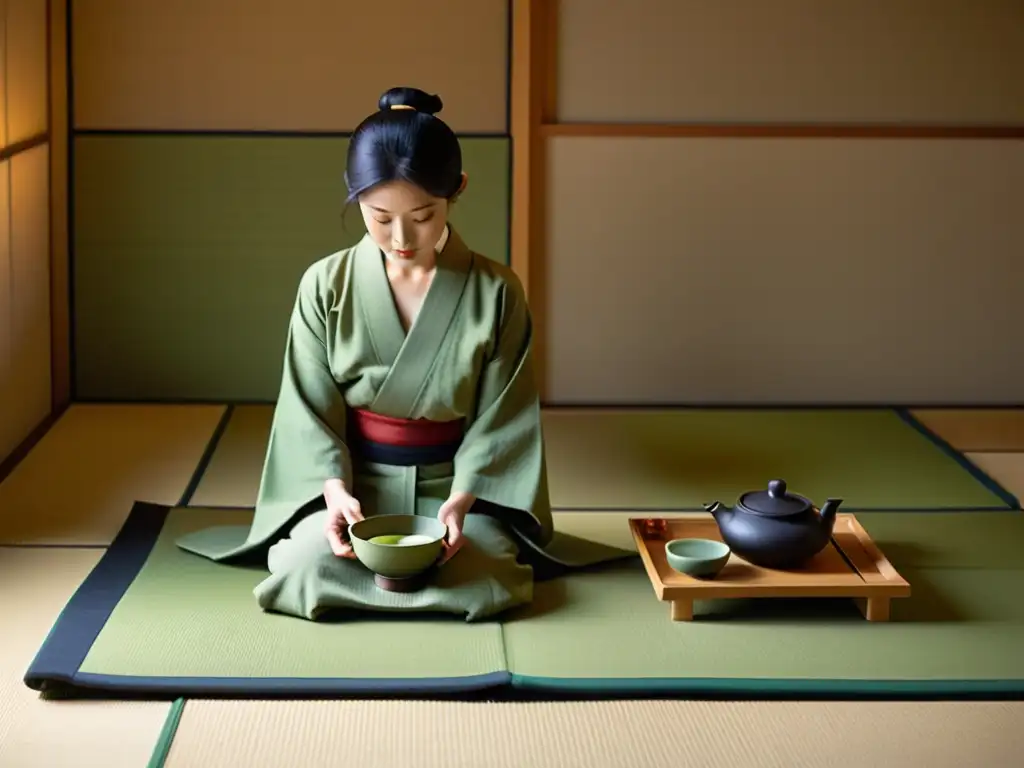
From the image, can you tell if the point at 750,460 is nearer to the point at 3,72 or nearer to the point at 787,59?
the point at 787,59

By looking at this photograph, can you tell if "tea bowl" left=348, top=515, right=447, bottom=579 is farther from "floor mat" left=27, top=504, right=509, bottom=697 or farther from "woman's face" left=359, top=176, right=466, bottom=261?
"woman's face" left=359, top=176, right=466, bottom=261

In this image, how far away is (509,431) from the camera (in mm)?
3320

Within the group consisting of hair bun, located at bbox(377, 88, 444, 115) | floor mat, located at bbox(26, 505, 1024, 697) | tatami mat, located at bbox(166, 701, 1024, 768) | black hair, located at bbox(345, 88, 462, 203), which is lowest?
tatami mat, located at bbox(166, 701, 1024, 768)

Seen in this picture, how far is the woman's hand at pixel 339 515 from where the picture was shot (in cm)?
308

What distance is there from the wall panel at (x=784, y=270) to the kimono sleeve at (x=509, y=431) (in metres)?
1.62

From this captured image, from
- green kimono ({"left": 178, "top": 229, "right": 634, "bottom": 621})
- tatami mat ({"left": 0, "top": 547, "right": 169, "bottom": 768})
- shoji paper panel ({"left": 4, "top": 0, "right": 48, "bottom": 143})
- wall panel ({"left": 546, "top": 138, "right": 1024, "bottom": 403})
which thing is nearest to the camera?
tatami mat ({"left": 0, "top": 547, "right": 169, "bottom": 768})

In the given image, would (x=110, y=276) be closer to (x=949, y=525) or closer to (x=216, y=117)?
(x=216, y=117)

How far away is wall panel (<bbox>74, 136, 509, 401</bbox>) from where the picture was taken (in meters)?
4.86

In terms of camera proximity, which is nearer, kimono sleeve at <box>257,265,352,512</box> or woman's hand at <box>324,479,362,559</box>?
woman's hand at <box>324,479,362,559</box>

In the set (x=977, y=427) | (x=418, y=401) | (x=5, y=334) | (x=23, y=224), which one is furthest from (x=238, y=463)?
(x=977, y=427)

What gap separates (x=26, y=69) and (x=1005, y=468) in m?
3.04

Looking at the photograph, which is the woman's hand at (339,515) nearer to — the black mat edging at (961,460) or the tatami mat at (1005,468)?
the black mat edging at (961,460)

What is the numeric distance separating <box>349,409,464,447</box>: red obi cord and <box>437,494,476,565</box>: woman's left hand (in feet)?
0.56

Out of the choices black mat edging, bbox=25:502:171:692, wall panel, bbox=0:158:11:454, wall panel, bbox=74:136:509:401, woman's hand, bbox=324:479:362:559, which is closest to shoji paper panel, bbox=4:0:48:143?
wall panel, bbox=0:158:11:454
